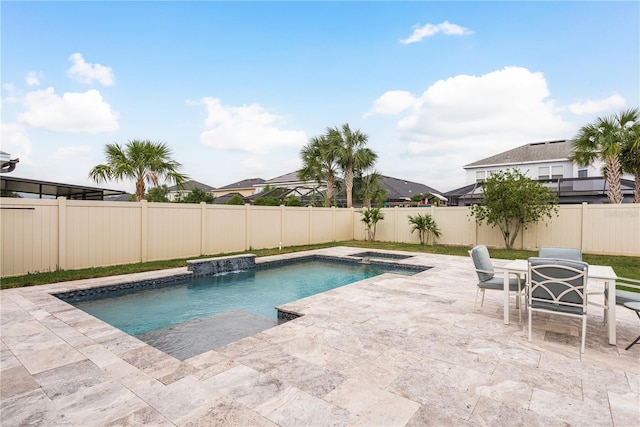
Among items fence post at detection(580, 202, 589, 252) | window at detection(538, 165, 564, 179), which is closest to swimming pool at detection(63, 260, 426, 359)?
fence post at detection(580, 202, 589, 252)

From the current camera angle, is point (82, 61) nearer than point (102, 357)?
No

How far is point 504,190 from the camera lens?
1177 cm

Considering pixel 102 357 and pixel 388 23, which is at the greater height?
pixel 388 23

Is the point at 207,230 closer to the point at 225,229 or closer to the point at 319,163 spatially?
the point at 225,229

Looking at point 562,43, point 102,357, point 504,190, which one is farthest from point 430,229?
point 102,357

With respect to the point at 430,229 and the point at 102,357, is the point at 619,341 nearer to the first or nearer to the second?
the point at 102,357

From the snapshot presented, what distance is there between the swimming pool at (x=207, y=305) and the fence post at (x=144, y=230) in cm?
213

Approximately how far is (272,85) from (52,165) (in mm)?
9006

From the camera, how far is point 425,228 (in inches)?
569

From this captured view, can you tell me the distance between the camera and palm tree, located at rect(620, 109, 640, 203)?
11562mm

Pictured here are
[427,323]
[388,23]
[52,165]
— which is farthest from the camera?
[52,165]

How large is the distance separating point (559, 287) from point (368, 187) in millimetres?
15568

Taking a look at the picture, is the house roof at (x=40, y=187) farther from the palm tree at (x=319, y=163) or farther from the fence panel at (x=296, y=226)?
the palm tree at (x=319, y=163)

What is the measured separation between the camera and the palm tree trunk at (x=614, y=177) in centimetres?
1198
